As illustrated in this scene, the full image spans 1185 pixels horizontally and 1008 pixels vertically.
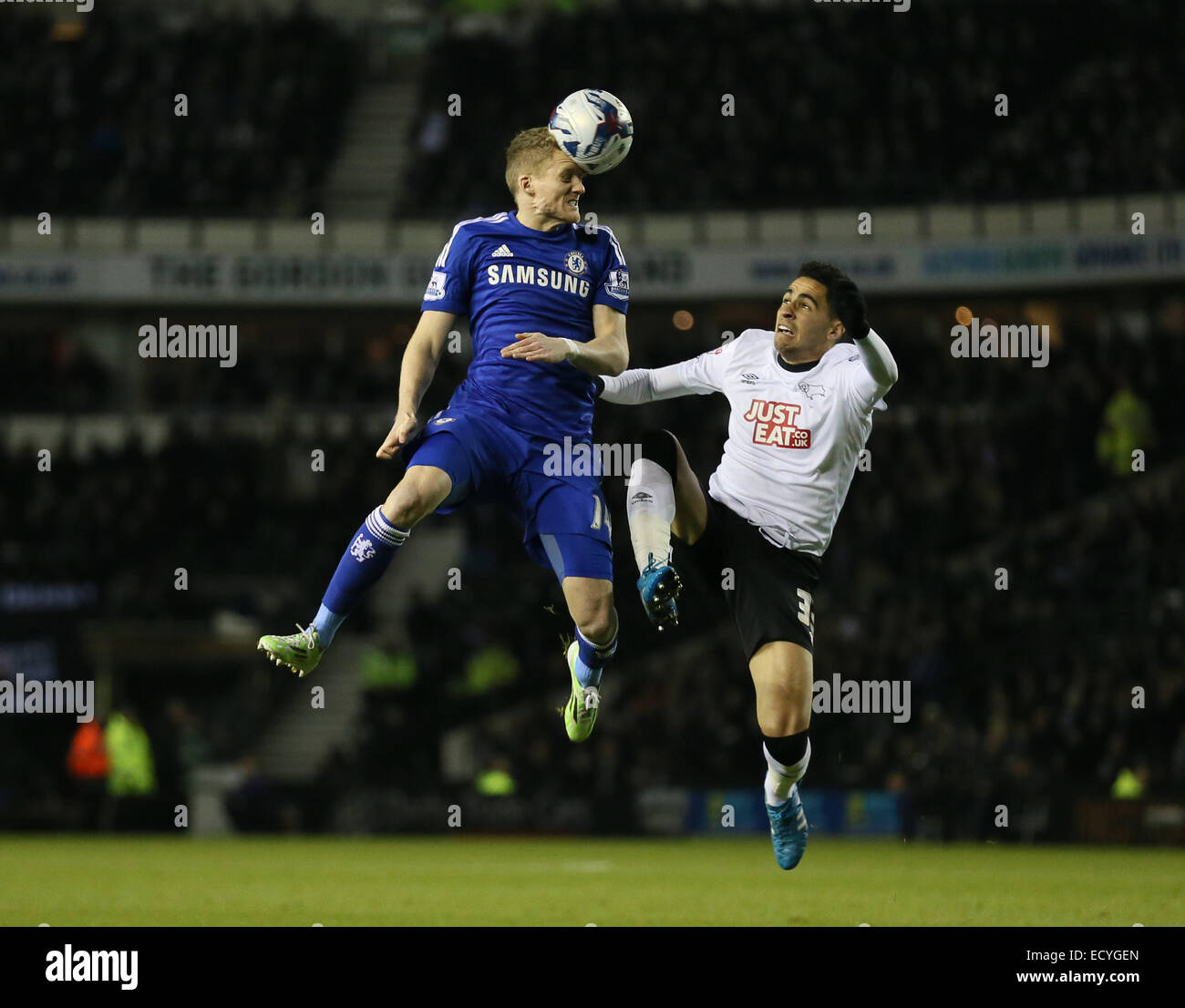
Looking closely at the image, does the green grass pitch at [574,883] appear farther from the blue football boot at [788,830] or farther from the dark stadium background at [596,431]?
the dark stadium background at [596,431]

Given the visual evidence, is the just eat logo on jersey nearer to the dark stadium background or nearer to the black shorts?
the black shorts

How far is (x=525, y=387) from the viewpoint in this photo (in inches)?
388

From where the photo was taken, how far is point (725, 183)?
1375 inches

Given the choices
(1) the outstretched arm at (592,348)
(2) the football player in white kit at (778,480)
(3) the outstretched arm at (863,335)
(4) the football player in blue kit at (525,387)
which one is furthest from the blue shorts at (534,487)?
(3) the outstretched arm at (863,335)

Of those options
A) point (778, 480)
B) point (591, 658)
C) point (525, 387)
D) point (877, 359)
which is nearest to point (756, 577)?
point (778, 480)

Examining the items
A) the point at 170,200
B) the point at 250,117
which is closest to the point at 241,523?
the point at 170,200

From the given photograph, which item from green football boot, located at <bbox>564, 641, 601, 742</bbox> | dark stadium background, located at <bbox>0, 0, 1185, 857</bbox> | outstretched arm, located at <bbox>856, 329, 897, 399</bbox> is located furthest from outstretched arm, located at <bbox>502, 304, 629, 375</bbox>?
dark stadium background, located at <bbox>0, 0, 1185, 857</bbox>

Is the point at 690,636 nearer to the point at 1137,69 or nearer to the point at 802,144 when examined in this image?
the point at 802,144

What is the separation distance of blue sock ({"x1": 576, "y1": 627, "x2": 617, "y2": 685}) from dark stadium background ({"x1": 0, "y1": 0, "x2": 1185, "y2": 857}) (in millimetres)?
14016

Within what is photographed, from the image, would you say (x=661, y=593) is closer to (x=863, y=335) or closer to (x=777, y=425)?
(x=777, y=425)

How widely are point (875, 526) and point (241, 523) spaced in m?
11.2

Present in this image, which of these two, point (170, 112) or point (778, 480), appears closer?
point (778, 480)

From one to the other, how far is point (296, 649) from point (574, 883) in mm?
7472

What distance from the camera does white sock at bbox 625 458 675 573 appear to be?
10.1 m
